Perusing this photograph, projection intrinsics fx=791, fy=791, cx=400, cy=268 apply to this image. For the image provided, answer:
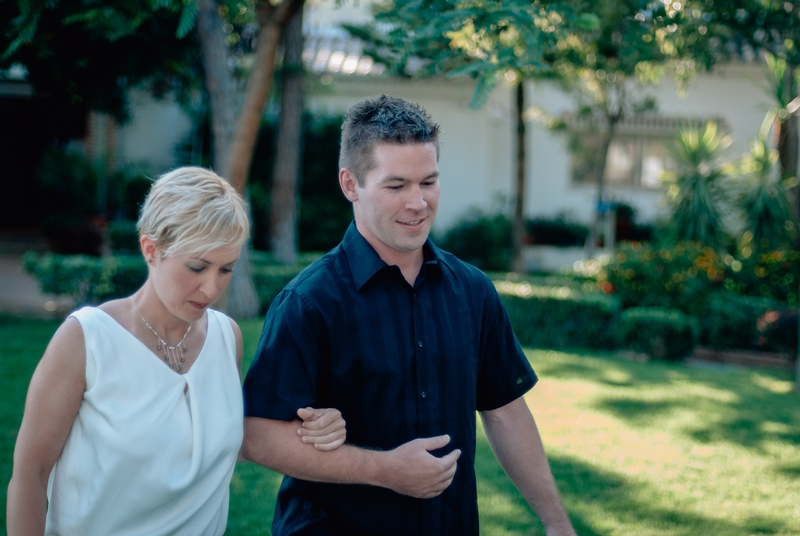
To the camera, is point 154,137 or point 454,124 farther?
point 454,124

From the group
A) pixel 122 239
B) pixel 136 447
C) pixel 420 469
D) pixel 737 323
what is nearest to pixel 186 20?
pixel 136 447

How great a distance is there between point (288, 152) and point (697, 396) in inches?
306

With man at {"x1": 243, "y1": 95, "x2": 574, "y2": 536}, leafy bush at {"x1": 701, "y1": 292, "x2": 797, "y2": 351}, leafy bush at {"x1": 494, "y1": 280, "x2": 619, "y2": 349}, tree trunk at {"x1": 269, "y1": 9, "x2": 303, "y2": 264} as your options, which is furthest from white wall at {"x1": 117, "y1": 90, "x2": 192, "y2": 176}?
man at {"x1": 243, "y1": 95, "x2": 574, "y2": 536}

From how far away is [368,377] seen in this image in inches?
88.4

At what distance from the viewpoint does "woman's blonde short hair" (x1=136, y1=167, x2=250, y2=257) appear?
220cm

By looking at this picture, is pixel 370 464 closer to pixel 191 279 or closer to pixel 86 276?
pixel 191 279

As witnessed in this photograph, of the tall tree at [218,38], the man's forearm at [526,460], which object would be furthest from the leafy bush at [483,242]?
the man's forearm at [526,460]

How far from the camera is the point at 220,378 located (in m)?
2.38

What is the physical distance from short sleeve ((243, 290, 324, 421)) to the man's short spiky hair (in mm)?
461

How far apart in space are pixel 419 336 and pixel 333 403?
1.04 feet

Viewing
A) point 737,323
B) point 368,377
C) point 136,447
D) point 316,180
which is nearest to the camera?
point 136,447

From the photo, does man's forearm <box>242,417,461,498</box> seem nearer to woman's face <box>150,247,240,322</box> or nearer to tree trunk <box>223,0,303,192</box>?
woman's face <box>150,247,240,322</box>

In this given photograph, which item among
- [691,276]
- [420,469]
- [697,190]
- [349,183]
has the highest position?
[349,183]

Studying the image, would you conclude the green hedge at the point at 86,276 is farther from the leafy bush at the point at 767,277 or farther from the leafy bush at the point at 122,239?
the leafy bush at the point at 767,277
